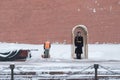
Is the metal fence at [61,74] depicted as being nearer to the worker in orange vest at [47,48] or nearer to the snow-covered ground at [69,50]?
the worker in orange vest at [47,48]

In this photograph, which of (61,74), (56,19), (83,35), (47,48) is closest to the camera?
(61,74)

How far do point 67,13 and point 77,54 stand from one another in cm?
180

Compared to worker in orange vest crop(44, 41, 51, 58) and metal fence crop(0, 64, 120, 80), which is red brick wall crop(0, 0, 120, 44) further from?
metal fence crop(0, 64, 120, 80)

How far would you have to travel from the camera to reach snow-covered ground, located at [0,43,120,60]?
53.8 feet

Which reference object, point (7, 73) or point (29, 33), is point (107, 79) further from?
point (29, 33)

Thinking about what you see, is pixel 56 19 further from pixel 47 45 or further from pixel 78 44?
pixel 78 44

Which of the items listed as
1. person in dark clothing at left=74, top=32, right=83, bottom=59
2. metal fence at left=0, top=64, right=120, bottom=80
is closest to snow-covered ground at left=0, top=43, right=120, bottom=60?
person in dark clothing at left=74, top=32, right=83, bottom=59

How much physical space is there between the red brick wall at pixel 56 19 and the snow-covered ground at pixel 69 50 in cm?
25

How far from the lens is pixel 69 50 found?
54.3 feet

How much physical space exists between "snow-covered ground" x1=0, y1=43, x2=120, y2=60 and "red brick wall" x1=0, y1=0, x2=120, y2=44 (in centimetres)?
25

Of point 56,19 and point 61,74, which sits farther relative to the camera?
point 56,19

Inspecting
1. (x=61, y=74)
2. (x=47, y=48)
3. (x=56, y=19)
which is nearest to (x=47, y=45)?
(x=47, y=48)

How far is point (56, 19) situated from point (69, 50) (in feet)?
4.23

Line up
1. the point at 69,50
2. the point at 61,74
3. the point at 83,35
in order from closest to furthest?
the point at 61,74
the point at 69,50
the point at 83,35
